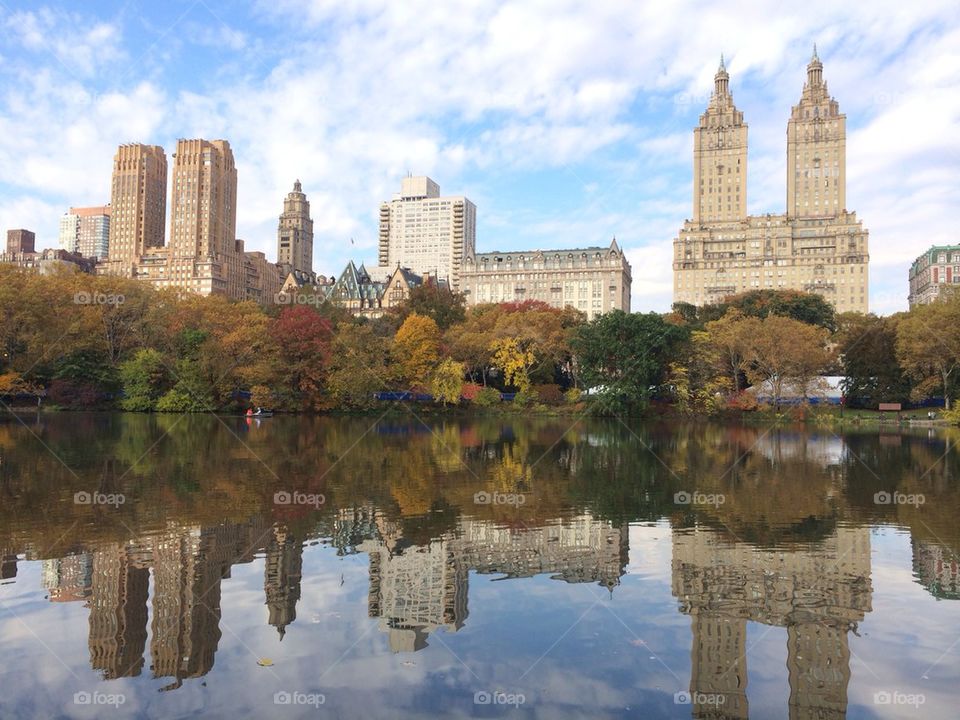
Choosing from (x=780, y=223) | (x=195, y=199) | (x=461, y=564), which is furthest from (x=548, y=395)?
(x=195, y=199)

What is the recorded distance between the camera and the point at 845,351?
68562 mm

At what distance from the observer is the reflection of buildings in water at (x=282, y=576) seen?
32.8 ft

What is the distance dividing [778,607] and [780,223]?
152707mm

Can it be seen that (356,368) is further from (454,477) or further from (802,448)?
(454,477)

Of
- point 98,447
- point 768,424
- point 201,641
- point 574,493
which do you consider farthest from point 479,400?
point 201,641

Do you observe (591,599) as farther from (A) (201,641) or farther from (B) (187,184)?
(B) (187,184)

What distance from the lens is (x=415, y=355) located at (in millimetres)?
63375

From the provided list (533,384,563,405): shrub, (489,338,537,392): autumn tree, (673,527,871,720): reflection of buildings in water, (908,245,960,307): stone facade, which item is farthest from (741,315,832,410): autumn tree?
(908,245,960,307): stone facade

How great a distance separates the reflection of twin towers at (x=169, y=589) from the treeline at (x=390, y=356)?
44379 mm

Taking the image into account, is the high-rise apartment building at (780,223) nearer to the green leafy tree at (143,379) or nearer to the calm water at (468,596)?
the green leafy tree at (143,379)

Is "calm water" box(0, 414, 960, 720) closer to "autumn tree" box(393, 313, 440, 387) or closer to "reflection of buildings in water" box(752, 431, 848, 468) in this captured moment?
"reflection of buildings in water" box(752, 431, 848, 468)

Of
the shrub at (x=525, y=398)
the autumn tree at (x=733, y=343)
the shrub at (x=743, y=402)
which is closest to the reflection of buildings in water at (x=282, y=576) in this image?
the shrub at (x=525, y=398)

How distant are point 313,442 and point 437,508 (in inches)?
707

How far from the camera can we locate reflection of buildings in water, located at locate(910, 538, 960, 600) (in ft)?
38.3
